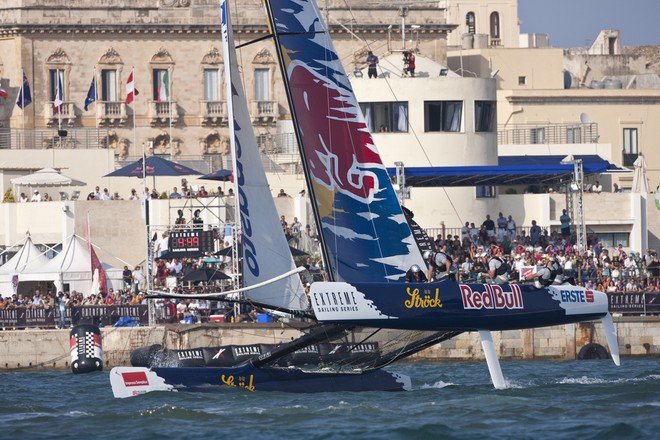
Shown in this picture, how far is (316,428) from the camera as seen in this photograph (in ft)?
101

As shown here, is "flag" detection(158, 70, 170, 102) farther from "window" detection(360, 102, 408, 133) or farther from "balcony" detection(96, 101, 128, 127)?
"window" detection(360, 102, 408, 133)

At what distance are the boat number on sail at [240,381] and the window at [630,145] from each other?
1885 inches

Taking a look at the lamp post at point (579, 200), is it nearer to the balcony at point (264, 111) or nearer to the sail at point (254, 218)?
the sail at point (254, 218)

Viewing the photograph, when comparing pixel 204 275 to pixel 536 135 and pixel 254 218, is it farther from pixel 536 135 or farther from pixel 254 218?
pixel 536 135

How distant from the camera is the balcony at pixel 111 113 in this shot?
8256 cm

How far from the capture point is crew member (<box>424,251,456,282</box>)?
34.8 meters

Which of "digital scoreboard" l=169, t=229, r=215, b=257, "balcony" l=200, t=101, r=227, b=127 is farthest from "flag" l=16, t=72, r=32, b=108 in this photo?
"digital scoreboard" l=169, t=229, r=215, b=257

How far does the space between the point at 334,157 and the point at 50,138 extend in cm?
4590

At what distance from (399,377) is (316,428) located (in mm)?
6279

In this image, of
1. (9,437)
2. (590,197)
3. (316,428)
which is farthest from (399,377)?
(590,197)

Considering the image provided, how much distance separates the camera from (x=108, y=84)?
83000 mm

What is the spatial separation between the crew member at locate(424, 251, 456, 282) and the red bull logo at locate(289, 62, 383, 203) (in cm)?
183

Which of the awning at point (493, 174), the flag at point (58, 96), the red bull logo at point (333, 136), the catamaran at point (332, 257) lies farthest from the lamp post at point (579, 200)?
the flag at point (58, 96)

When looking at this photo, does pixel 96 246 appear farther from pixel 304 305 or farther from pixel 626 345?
pixel 304 305
